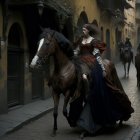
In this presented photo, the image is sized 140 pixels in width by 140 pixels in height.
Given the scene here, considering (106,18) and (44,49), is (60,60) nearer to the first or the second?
(44,49)

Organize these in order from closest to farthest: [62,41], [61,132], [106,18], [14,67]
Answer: [62,41] < [61,132] < [14,67] < [106,18]

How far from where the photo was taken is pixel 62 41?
33.4 feet

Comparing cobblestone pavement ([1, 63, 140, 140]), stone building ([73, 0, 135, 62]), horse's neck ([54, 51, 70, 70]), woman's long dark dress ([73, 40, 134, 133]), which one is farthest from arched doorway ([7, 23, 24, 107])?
stone building ([73, 0, 135, 62])

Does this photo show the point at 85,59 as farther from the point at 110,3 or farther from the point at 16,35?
the point at 110,3

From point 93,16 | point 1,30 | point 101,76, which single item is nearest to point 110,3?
point 93,16

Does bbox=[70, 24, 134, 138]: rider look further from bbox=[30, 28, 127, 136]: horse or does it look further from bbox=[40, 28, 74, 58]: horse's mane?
bbox=[40, 28, 74, 58]: horse's mane

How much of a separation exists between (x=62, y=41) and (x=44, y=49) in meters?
0.51

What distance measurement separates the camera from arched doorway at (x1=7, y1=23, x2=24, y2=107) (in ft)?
46.0

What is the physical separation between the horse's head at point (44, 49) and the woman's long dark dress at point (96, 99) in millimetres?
831

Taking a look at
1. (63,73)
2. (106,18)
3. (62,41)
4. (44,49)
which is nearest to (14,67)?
(63,73)

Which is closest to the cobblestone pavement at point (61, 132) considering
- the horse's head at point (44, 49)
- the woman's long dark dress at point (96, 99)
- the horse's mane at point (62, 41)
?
the woman's long dark dress at point (96, 99)

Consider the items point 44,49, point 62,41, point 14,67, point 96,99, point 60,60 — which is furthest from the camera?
point 14,67

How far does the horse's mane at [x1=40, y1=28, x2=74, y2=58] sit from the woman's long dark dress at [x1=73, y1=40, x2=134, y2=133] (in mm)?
344

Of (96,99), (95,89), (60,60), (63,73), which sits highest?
(60,60)
